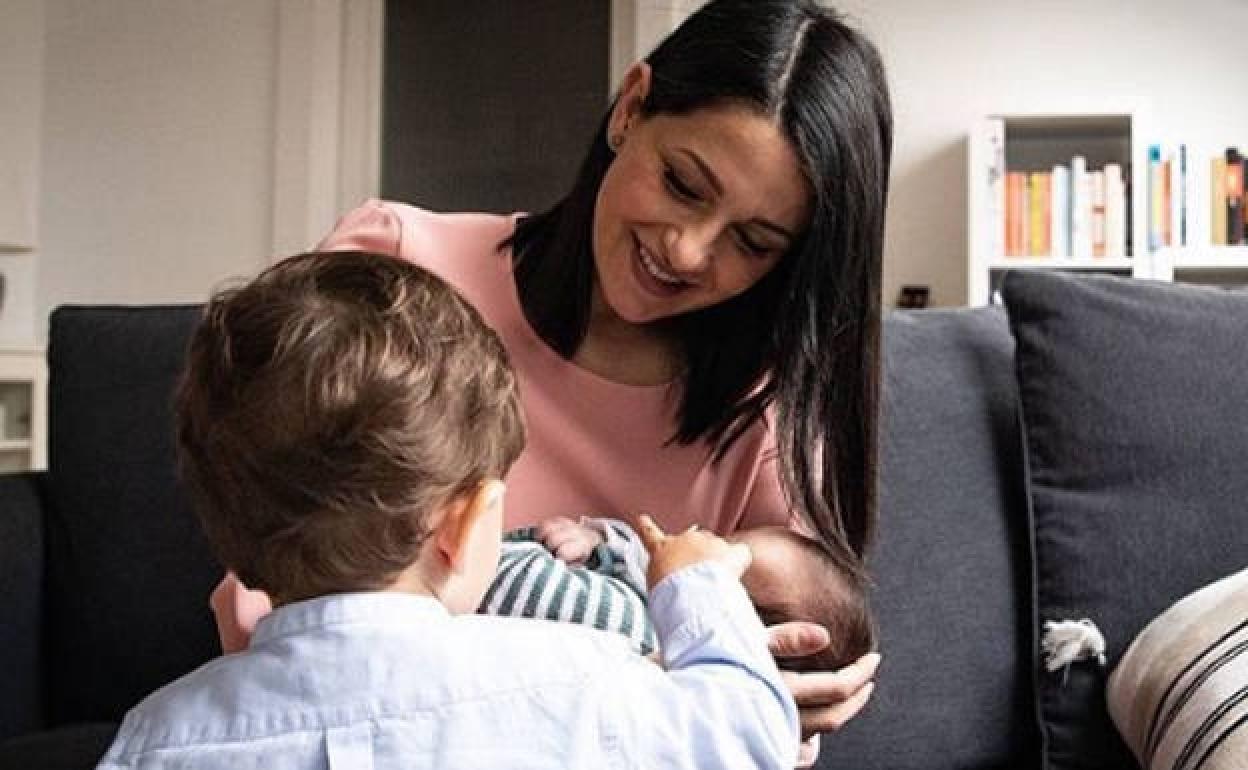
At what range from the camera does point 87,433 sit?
1.50m

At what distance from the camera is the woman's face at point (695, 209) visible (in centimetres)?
116


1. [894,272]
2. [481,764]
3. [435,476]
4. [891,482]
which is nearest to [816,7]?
[891,482]

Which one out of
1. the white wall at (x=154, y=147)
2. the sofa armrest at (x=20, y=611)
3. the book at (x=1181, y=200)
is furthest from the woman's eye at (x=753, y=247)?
the white wall at (x=154, y=147)

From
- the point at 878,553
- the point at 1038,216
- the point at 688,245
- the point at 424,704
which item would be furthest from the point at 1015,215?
the point at 424,704

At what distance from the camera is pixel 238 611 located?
3.71 ft

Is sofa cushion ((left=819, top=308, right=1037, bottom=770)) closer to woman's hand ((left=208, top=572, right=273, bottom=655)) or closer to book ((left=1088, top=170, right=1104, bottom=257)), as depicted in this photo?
woman's hand ((left=208, top=572, right=273, bottom=655))

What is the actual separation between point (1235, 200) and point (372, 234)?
9.08 ft

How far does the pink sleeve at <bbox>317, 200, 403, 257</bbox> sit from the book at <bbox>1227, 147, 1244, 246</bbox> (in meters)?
2.71

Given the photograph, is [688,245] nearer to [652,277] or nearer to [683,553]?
[652,277]

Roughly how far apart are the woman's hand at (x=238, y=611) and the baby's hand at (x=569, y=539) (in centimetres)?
24

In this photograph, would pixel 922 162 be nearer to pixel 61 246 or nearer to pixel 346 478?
pixel 61 246

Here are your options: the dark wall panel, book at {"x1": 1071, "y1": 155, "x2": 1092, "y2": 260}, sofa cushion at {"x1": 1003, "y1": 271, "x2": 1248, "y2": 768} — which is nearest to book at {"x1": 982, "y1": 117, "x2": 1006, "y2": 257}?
book at {"x1": 1071, "y1": 155, "x2": 1092, "y2": 260}

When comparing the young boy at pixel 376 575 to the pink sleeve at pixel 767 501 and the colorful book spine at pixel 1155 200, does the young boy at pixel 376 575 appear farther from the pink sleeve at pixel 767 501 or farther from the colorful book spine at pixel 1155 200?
the colorful book spine at pixel 1155 200

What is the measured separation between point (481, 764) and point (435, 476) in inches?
6.3
